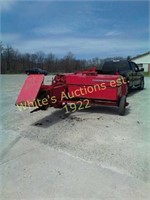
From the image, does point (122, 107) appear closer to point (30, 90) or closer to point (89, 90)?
point (89, 90)

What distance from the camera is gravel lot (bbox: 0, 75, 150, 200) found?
9.66ft

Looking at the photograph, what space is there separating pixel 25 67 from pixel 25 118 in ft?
184

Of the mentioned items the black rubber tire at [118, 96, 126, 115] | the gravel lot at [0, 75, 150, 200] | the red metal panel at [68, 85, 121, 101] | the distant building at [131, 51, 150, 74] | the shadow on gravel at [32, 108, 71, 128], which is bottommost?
the gravel lot at [0, 75, 150, 200]

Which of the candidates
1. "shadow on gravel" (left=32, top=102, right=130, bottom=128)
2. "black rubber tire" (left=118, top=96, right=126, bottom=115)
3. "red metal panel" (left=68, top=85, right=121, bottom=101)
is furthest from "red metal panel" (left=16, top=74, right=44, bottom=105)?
"black rubber tire" (left=118, top=96, right=126, bottom=115)

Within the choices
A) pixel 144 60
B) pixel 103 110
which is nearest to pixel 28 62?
pixel 144 60

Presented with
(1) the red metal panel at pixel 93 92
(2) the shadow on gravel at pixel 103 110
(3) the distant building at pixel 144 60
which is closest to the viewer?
(1) the red metal panel at pixel 93 92

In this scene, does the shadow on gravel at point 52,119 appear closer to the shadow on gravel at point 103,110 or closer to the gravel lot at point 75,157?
the gravel lot at point 75,157

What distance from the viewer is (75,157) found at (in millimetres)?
3877

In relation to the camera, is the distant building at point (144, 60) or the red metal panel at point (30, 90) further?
the distant building at point (144, 60)

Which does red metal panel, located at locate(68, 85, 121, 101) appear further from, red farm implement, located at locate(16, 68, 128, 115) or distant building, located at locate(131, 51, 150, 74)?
distant building, located at locate(131, 51, 150, 74)

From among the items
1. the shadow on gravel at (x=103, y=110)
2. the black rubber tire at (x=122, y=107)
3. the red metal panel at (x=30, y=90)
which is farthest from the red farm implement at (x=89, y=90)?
the red metal panel at (x=30, y=90)

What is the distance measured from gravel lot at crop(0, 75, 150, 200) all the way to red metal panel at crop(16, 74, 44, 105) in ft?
2.09

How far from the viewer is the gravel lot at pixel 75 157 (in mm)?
2943

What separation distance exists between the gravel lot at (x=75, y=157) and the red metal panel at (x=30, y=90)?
64cm
